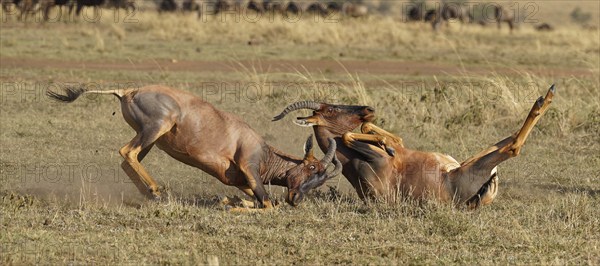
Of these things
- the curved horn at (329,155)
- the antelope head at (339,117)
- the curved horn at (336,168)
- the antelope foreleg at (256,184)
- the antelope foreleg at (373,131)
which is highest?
the antelope head at (339,117)

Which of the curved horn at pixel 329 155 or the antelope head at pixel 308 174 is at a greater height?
the curved horn at pixel 329 155

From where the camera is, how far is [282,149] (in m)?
12.8

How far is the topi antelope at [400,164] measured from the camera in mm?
8891

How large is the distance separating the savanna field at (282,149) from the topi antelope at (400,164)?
0.16m

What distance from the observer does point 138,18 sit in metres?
34.0

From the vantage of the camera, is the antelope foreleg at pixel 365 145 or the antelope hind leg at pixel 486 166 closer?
the antelope hind leg at pixel 486 166

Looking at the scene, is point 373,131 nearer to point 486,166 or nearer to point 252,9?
point 486,166

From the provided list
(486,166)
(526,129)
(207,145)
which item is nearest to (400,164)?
(486,166)

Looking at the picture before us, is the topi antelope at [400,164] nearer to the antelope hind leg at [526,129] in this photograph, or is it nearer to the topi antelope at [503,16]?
the antelope hind leg at [526,129]

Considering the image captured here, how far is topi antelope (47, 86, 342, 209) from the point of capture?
30.0 feet

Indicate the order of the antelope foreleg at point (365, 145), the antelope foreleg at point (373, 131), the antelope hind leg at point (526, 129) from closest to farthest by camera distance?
the antelope hind leg at point (526, 129), the antelope foreleg at point (365, 145), the antelope foreleg at point (373, 131)

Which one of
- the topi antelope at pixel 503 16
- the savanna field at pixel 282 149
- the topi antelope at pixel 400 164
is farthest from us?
the topi antelope at pixel 503 16

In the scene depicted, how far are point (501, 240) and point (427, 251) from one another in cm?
69

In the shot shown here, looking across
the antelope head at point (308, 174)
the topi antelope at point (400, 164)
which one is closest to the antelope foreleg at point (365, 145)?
the topi antelope at point (400, 164)
